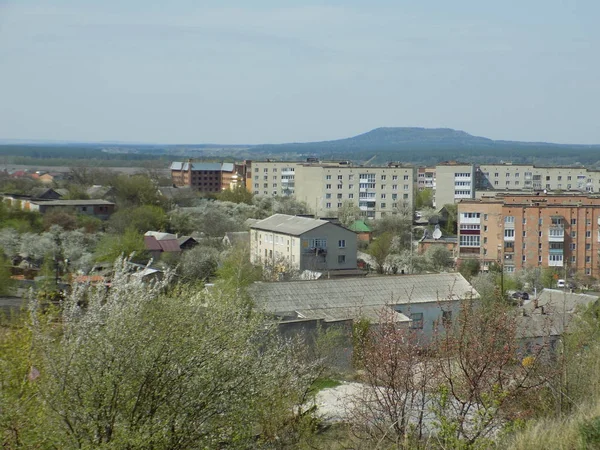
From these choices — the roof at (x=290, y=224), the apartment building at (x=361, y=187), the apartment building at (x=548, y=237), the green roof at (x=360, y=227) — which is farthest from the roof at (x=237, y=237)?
the apartment building at (x=361, y=187)

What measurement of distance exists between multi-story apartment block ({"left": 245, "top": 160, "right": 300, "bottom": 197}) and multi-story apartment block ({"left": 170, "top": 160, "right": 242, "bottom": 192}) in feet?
42.6

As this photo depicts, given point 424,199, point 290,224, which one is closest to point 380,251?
point 290,224

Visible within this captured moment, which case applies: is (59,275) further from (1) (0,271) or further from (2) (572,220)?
(2) (572,220)

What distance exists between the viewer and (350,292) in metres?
14.5

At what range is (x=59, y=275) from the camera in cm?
2283

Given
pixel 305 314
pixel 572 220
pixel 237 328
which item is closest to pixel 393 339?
pixel 237 328

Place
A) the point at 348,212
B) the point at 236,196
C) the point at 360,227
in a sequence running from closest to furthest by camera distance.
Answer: the point at 360,227 → the point at 348,212 → the point at 236,196

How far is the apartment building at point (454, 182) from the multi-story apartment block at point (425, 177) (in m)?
12.2

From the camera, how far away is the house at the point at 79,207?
31.8 metres

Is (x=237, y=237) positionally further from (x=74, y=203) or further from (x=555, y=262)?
(x=555, y=262)

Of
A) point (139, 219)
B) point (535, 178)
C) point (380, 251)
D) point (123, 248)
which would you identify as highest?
point (535, 178)

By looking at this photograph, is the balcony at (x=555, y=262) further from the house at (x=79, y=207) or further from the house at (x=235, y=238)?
the house at (x=79, y=207)

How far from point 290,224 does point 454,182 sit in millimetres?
23587

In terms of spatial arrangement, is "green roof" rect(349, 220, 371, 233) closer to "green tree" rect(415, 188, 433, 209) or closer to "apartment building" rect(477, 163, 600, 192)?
"green tree" rect(415, 188, 433, 209)
